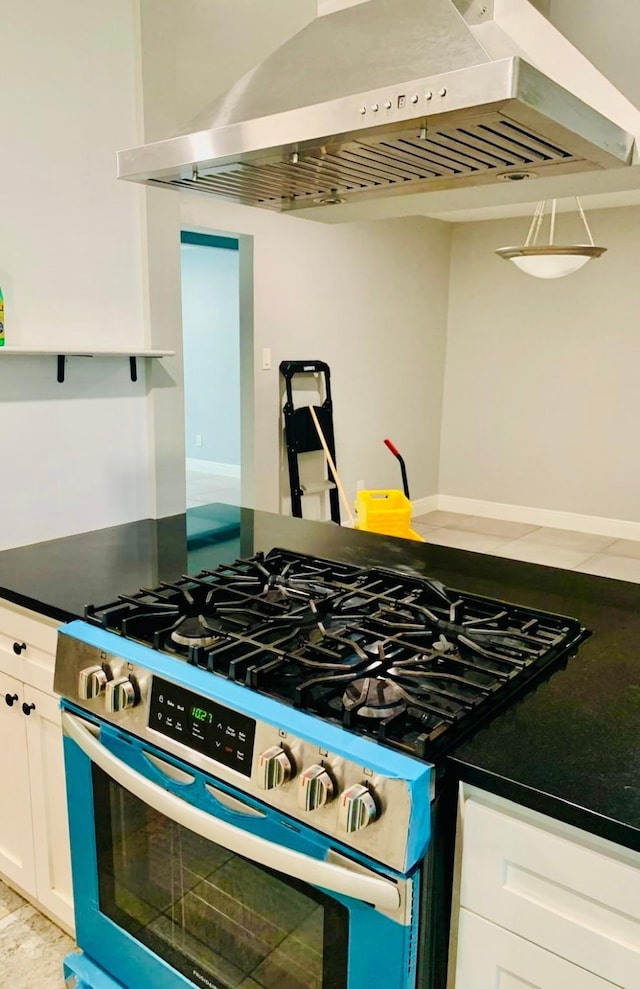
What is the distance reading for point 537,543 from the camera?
557cm

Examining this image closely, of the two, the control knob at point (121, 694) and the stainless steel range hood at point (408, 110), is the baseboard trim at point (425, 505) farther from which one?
the control knob at point (121, 694)

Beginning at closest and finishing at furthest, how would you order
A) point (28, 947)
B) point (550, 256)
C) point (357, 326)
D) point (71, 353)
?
point (28, 947) < point (71, 353) < point (550, 256) < point (357, 326)

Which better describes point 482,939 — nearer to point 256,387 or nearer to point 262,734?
point 262,734

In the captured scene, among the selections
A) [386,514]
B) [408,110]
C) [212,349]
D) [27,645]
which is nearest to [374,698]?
[408,110]

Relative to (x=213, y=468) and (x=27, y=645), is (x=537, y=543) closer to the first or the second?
(x=213, y=468)

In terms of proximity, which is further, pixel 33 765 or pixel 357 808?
pixel 33 765

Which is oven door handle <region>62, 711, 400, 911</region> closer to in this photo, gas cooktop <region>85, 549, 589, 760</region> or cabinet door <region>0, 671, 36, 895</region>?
gas cooktop <region>85, 549, 589, 760</region>

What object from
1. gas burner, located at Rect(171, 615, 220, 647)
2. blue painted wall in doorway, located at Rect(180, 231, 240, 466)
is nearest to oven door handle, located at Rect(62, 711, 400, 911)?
gas burner, located at Rect(171, 615, 220, 647)

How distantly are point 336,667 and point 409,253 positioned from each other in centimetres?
518

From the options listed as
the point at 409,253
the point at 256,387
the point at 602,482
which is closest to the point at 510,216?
the point at 409,253

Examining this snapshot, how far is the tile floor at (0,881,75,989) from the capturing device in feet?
5.57

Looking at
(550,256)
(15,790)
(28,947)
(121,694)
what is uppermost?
(550,256)

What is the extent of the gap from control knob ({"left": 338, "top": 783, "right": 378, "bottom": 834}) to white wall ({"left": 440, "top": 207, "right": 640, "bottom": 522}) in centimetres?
530

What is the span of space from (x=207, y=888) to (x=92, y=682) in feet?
1.35
